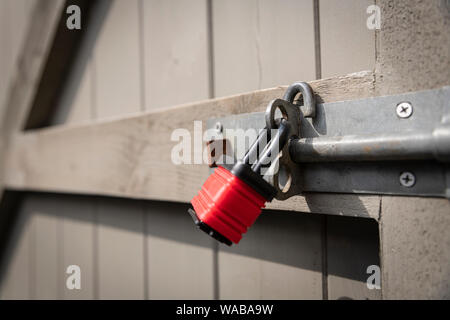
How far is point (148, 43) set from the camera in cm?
75

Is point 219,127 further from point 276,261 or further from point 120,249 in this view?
point 120,249

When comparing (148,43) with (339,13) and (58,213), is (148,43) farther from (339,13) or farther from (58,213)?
(58,213)

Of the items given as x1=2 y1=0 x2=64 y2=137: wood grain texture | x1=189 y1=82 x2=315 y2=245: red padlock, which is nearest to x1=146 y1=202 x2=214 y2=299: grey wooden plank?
x1=189 y1=82 x2=315 y2=245: red padlock

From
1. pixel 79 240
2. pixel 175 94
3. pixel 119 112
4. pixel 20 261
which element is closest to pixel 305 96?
pixel 175 94

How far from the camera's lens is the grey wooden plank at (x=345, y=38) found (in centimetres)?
42

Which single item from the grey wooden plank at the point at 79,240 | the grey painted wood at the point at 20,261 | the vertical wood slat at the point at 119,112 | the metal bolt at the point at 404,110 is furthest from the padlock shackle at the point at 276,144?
the grey painted wood at the point at 20,261

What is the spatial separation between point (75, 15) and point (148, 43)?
294 mm

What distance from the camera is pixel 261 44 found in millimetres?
543

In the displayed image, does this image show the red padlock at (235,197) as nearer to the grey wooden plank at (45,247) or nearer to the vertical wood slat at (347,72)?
the vertical wood slat at (347,72)

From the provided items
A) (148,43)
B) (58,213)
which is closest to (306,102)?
(148,43)

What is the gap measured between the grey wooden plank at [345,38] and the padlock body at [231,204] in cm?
20

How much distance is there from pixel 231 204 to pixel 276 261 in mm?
254

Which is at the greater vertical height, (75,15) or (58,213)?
(75,15)

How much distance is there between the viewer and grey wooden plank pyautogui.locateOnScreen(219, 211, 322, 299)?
503 mm
